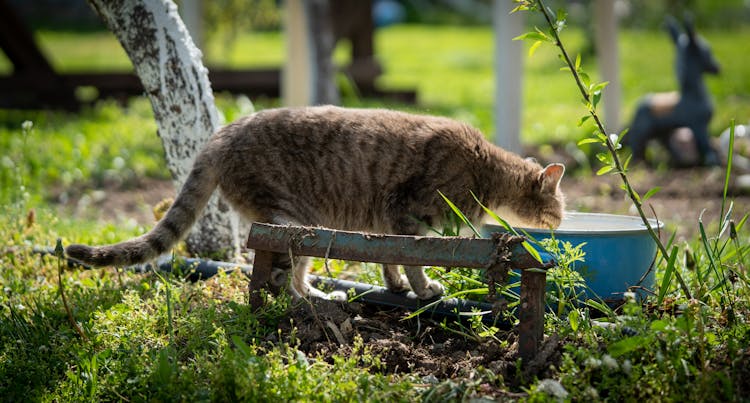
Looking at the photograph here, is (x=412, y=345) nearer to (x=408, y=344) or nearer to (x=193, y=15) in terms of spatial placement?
(x=408, y=344)

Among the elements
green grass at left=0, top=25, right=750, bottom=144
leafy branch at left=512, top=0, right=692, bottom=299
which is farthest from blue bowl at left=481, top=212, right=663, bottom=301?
green grass at left=0, top=25, right=750, bottom=144

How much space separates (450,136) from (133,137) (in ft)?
19.1

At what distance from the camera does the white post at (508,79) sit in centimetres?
768

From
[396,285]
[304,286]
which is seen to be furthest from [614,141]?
[304,286]

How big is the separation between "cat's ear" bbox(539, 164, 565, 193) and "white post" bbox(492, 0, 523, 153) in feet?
11.7

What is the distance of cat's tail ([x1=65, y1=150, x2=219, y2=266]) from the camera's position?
10.6ft

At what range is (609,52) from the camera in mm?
8539

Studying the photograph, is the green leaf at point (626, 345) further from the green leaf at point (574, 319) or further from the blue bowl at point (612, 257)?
the blue bowl at point (612, 257)

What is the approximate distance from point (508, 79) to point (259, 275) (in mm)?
5142

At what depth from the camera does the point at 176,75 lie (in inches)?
169

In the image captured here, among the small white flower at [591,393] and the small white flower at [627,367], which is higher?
the small white flower at [627,367]

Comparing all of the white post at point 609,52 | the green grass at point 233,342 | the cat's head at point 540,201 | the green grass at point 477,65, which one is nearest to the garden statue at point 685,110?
the white post at point 609,52

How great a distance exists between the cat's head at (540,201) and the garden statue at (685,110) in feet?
13.9

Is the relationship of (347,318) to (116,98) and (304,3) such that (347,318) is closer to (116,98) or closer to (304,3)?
(304,3)
